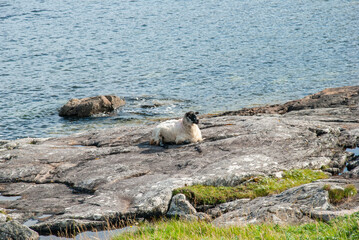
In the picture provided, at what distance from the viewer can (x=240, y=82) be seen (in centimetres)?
3381

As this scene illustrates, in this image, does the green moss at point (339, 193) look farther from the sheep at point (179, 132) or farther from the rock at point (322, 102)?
the rock at point (322, 102)

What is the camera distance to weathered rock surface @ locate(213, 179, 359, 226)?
9289 millimetres

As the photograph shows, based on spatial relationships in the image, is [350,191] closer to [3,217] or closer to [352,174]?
[352,174]

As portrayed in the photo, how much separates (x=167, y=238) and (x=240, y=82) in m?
25.7

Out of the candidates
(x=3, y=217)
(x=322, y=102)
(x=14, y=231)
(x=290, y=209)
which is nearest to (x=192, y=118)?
(x=290, y=209)

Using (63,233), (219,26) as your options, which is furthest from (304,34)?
(63,233)

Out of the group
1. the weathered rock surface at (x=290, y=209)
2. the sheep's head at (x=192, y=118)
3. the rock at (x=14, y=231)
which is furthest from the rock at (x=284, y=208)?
the sheep's head at (x=192, y=118)

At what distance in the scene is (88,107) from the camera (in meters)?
28.8

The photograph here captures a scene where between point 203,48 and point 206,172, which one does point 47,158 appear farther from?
point 203,48

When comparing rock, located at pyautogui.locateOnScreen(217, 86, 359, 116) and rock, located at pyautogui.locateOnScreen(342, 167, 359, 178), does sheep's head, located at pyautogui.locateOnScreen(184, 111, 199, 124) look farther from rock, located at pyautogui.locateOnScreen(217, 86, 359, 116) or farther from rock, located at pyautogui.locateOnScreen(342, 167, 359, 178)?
rock, located at pyautogui.locateOnScreen(217, 86, 359, 116)

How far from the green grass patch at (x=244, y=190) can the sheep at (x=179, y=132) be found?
13.0 ft

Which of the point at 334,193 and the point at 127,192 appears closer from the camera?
the point at 334,193

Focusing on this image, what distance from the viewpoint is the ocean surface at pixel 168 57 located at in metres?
30.0

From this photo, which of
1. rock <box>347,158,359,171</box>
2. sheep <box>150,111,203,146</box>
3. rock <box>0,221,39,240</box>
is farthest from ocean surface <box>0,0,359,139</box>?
rock <box>0,221,39,240</box>
